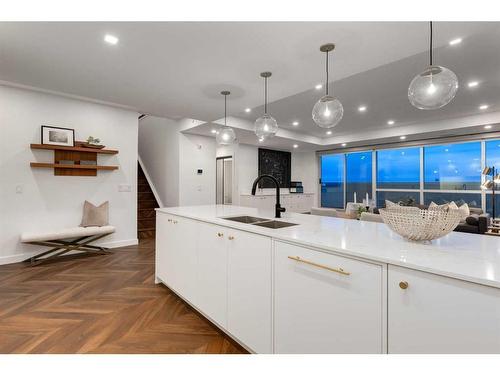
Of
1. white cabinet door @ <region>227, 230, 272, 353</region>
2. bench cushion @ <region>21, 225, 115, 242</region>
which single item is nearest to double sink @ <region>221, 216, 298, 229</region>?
white cabinet door @ <region>227, 230, 272, 353</region>

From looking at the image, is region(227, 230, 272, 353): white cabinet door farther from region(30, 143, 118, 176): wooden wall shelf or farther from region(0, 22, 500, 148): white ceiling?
region(30, 143, 118, 176): wooden wall shelf

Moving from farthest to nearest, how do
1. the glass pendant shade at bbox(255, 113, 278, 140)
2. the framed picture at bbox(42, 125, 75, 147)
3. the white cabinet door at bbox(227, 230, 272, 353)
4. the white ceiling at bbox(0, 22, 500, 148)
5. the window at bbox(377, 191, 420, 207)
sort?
the window at bbox(377, 191, 420, 207) → the framed picture at bbox(42, 125, 75, 147) → the glass pendant shade at bbox(255, 113, 278, 140) → the white ceiling at bbox(0, 22, 500, 148) → the white cabinet door at bbox(227, 230, 272, 353)

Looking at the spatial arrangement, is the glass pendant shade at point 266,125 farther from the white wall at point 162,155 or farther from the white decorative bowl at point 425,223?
the white wall at point 162,155

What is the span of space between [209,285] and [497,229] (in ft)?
15.8

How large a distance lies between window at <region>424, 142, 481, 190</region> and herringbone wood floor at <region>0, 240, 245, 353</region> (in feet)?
24.6

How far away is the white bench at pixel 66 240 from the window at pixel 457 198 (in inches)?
308

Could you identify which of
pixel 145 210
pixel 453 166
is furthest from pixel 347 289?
pixel 453 166

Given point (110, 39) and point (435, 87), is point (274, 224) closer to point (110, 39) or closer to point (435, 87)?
point (435, 87)

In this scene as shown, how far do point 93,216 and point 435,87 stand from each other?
4678mm

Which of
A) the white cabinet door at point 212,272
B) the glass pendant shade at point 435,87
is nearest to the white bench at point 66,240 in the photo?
the white cabinet door at point 212,272

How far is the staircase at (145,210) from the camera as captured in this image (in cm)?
555

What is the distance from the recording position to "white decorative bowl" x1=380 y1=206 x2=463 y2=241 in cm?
117
